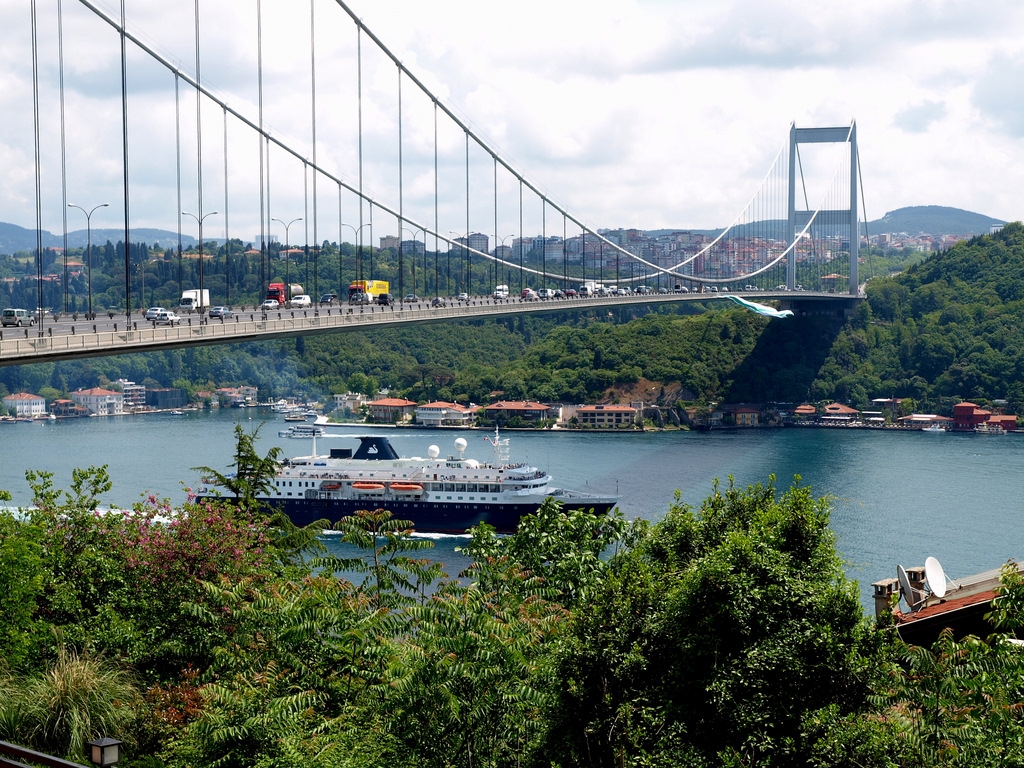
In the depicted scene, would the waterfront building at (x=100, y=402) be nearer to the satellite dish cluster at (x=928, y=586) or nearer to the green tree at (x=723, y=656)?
the satellite dish cluster at (x=928, y=586)

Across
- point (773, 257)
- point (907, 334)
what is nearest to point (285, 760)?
point (907, 334)

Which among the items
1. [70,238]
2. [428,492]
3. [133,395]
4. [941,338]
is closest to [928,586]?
[428,492]

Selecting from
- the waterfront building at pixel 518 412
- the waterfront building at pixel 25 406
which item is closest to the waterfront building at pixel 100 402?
the waterfront building at pixel 25 406

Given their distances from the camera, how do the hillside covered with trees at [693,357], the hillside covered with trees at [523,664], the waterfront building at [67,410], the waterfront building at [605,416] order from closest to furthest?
the hillside covered with trees at [523,664] < the waterfront building at [605,416] < the hillside covered with trees at [693,357] < the waterfront building at [67,410]

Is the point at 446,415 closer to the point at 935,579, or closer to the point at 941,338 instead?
Answer: the point at 941,338

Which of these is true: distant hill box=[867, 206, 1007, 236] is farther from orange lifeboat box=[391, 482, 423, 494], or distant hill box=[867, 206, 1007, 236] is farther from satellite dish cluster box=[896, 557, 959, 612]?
satellite dish cluster box=[896, 557, 959, 612]

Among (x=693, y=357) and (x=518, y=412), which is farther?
(x=693, y=357)
